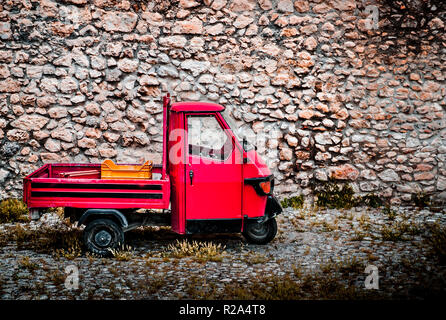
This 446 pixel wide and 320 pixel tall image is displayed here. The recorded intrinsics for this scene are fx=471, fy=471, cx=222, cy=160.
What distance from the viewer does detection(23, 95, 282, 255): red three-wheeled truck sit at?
538cm

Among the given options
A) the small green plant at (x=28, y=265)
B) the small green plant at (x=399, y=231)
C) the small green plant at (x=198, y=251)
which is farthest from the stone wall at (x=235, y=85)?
the small green plant at (x=28, y=265)

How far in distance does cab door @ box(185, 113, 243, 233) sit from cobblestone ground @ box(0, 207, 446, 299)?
1.23ft

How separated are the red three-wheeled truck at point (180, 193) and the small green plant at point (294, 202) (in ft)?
6.32

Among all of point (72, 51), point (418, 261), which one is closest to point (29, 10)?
point (72, 51)

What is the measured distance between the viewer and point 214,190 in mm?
5516

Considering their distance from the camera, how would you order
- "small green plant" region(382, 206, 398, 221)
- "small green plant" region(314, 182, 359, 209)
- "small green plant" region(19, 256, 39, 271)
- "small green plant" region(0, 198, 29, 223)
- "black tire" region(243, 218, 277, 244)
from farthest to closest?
"small green plant" region(314, 182, 359, 209)
"small green plant" region(382, 206, 398, 221)
"small green plant" region(0, 198, 29, 223)
"black tire" region(243, 218, 277, 244)
"small green plant" region(19, 256, 39, 271)

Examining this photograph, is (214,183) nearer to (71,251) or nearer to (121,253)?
(121,253)

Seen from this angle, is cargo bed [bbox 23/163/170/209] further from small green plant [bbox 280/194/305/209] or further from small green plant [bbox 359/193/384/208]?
small green plant [bbox 359/193/384/208]

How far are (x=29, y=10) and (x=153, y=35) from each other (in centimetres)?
191

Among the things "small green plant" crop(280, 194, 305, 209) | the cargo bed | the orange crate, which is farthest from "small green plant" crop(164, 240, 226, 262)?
"small green plant" crop(280, 194, 305, 209)

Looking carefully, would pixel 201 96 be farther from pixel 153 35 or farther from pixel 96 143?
pixel 96 143

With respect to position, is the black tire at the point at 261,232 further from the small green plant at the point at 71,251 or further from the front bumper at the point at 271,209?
the small green plant at the point at 71,251

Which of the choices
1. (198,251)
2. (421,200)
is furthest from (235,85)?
(421,200)

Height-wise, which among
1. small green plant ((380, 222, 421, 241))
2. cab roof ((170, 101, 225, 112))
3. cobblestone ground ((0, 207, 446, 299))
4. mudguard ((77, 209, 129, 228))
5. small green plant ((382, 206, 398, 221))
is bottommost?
cobblestone ground ((0, 207, 446, 299))
